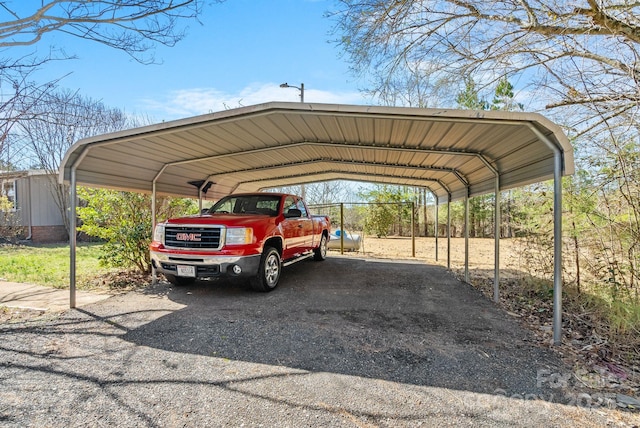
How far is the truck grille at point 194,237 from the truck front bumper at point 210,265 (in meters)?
0.19

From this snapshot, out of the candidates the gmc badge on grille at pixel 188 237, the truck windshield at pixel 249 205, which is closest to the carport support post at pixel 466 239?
the truck windshield at pixel 249 205

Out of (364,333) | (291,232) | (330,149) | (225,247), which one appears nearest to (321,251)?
(291,232)

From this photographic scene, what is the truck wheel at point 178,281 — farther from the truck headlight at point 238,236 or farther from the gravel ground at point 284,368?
the truck headlight at point 238,236

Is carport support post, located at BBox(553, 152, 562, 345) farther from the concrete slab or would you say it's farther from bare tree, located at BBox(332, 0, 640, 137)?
the concrete slab

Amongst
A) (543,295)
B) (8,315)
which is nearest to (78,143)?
(8,315)

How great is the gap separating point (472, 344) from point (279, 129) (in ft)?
14.2

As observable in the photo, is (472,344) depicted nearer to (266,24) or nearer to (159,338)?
(159,338)

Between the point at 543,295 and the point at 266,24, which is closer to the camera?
the point at 543,295

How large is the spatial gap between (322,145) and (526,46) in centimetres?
400

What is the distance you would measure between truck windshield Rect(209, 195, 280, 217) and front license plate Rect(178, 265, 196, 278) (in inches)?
71.1

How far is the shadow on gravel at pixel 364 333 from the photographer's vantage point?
340 centimetres

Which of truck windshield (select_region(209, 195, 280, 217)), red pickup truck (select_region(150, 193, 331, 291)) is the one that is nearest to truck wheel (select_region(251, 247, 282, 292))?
red pickup truck (select_region(150, 193, 331, 291))

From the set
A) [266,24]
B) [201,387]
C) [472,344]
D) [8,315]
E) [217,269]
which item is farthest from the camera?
[266,24]

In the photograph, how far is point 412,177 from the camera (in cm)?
1038
